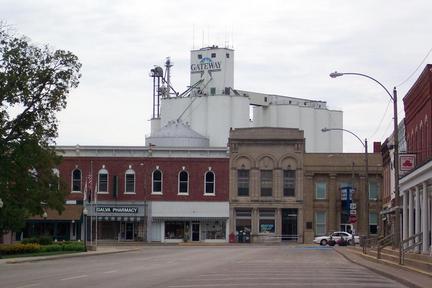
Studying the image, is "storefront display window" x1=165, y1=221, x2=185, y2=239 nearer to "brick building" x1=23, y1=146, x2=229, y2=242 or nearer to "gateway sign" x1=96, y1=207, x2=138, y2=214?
"brick building" x1=23, y1=146, x2=229, y2=242

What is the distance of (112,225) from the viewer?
87000 millimetres

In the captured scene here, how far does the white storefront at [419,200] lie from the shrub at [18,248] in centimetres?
2241

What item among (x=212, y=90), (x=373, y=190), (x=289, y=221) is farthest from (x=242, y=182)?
(x=212, y=90)

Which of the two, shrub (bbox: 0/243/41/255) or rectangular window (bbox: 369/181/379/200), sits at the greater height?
rectangular window (bbox: 369/181/379/200)

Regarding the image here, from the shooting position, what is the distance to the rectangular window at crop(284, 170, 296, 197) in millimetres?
86938

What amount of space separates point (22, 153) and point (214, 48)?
6263 cm

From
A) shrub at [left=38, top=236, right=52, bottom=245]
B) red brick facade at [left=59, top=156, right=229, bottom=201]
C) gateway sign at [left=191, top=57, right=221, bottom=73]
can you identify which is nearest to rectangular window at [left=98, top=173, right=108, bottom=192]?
red brick facade at [left=59, top=156, right=229, bottom=201]

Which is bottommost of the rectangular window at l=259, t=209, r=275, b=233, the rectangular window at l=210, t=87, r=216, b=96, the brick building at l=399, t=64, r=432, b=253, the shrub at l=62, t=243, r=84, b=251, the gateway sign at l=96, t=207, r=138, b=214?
the shrub at l=62, t=243, r=84, b=251

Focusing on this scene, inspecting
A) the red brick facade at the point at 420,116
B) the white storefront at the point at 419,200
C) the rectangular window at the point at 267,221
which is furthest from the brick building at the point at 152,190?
the white storefront at the point at 419,200

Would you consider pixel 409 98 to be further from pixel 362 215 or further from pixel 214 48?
pixel 214 48

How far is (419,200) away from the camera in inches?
1538

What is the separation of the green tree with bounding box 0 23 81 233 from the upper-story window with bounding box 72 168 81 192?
110ft

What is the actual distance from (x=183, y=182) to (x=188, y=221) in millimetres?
4112

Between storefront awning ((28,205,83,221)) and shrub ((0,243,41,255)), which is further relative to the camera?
storefront awning ((28,205,83,221))
